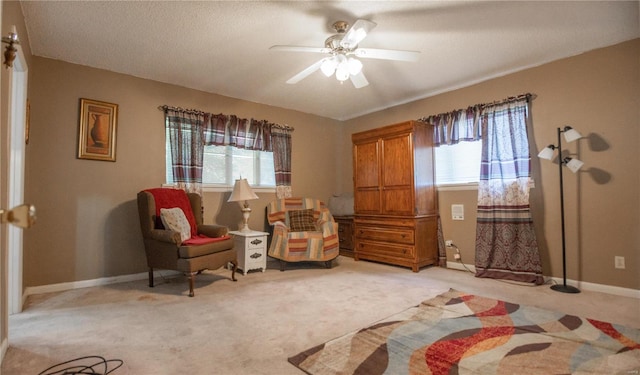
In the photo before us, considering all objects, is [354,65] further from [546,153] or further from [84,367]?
[84,367]

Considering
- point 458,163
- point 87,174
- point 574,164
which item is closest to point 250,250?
point 87,174

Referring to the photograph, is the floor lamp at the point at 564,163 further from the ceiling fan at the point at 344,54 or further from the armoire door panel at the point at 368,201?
the armoire door panel at the point at 368,201

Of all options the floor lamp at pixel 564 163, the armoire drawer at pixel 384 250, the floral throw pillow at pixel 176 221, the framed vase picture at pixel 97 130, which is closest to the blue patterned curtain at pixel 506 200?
the floor lamp at pixel 564 163

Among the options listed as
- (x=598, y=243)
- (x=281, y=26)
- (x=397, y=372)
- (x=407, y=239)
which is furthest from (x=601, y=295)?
(x=281, y=26)

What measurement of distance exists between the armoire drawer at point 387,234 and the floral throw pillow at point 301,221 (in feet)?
2.32

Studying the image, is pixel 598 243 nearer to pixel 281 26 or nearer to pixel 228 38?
Answer: pixel 281 26

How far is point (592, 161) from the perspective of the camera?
3.10 metres

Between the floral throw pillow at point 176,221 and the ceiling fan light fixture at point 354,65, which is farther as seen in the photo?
the floral throw pillow at point 176,221

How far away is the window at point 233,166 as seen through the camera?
4.20 m

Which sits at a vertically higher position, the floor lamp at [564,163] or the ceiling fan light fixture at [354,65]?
the ceiling fan light fixture at [354,65]

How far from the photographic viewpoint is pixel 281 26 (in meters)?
2.69

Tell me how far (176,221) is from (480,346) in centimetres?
283

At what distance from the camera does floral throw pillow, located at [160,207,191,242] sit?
3139 mm

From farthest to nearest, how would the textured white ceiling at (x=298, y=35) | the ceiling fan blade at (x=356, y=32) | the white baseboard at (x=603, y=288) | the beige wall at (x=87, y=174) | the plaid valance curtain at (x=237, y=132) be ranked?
1. the plaid valance curtain at (x=237, y=132)
2. the beige wall at (x=87, y=174)
3. the white baseboard at (x=603, y=288)
4. the textured white ceiling at (x=298, y=35)
5. the ceiling fan blade at (x=356, y=32)
